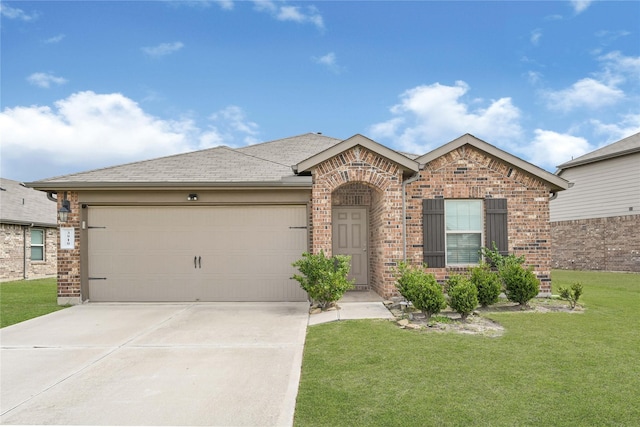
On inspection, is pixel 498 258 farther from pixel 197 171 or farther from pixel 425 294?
pixel 197 171

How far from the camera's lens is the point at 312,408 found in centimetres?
358

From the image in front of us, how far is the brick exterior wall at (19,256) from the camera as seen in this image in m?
16.4

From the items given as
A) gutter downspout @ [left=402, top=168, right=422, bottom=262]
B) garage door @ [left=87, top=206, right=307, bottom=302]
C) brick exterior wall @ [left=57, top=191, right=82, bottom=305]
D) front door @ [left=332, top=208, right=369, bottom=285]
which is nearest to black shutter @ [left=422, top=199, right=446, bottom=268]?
gutter downspout @ [left=402, top=168, right=422, bottom=262]

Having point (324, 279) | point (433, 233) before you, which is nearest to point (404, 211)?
point (433, 233)

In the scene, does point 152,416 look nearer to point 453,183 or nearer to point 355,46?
point 453,183

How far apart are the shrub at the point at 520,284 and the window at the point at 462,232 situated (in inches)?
50.6

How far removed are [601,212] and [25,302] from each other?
23007 millimetres

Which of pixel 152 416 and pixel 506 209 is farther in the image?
pixel 506 209

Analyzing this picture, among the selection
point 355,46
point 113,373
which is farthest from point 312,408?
point 355,46

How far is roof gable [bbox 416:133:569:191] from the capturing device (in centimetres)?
923

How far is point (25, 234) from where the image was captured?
1747cm

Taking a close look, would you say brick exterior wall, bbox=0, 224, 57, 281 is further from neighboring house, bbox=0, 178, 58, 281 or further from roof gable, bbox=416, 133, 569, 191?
roof gable, bbox=416, 133, 569, 191

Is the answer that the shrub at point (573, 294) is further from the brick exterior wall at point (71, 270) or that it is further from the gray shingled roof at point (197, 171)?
the brick exterior wall at point (71, 270)

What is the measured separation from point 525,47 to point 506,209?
8874mm
